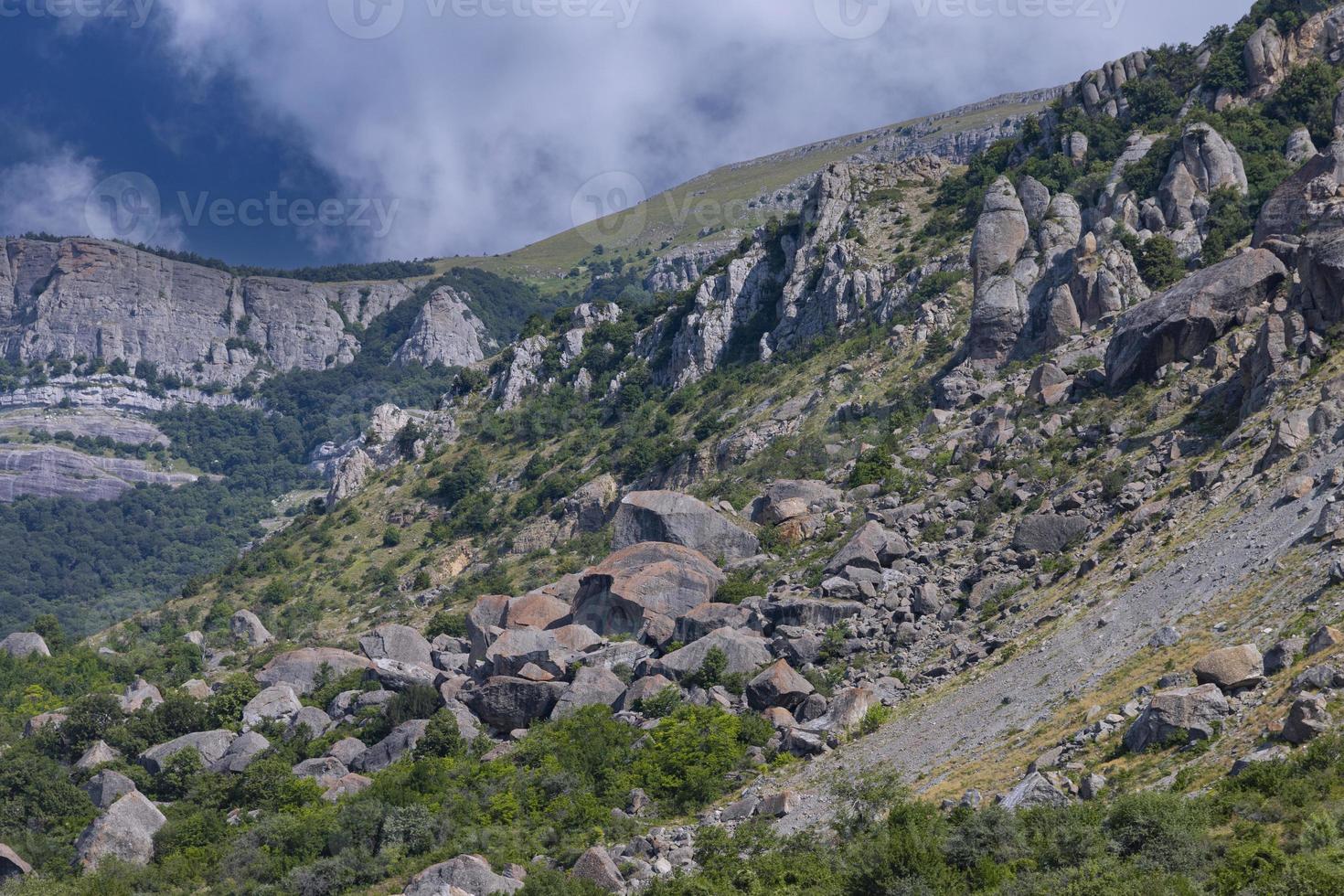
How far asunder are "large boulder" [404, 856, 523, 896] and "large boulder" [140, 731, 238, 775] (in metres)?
21.3

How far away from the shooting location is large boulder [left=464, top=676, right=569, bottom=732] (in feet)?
160

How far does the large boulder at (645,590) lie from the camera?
179ft

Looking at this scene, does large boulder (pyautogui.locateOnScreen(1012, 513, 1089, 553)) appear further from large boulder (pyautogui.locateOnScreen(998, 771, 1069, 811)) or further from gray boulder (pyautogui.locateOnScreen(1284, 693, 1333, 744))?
gray boulder (pyautogui.locateOnScreen(1284, 693, 1333, 744))

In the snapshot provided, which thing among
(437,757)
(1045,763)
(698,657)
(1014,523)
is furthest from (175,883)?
(1014,523)

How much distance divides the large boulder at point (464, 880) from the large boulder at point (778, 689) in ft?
39.1

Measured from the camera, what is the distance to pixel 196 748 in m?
52.4

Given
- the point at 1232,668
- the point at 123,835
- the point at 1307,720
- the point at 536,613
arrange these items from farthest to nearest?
the point at 536,613 < the point at 123,835 < the point at 1232,668 < the point at 1307,720

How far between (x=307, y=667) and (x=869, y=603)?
2974 centimetres

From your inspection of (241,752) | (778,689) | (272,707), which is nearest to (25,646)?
(272,707)

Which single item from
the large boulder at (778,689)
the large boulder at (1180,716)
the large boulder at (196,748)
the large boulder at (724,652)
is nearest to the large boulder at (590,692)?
the large boulder at (724,652)

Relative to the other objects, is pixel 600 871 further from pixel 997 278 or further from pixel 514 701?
pixel 997 278

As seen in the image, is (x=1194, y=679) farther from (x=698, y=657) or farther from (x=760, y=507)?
(x=760, y=507)

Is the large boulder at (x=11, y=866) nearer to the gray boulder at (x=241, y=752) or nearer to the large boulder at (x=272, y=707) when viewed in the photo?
the gray boulder at (x=241, y=752)

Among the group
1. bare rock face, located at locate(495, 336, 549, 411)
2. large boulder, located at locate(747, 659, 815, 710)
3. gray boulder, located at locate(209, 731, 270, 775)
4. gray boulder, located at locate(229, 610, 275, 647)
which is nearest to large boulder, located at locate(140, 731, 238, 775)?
gray boulder, located at locate(209, 731, 270, 775)
